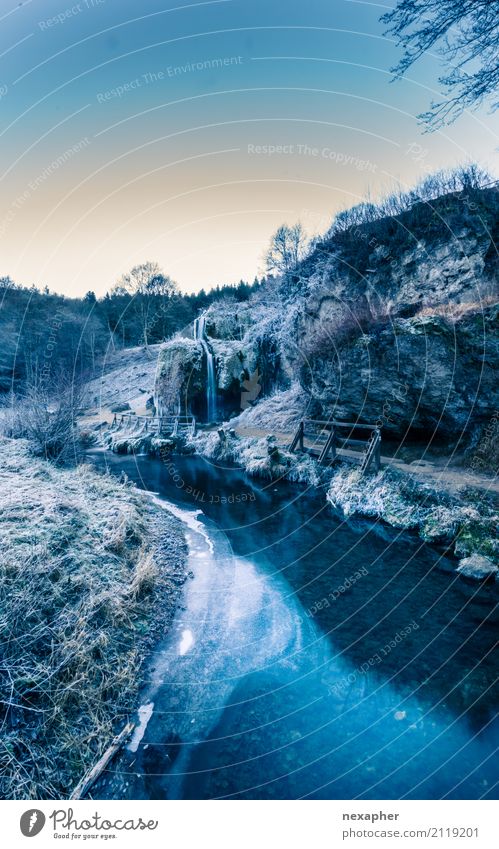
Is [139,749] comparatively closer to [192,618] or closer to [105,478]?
[192,618]

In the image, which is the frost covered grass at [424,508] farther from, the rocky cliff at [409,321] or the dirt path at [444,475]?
the rocky cliff at [409,321]

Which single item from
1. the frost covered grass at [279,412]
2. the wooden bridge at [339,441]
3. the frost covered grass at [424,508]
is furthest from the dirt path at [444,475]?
the frost covered grass at [279,412]

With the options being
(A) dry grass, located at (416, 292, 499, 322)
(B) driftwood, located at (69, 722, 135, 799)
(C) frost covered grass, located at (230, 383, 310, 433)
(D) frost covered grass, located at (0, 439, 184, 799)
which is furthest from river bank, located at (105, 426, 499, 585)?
(B) driftwood, located at (69, 722, 135, 799)

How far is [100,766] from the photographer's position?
11.9ft

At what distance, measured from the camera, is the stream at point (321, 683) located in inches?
151

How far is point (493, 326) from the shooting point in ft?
35.4

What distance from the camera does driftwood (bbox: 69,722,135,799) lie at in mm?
3363

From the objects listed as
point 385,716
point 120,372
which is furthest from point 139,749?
point 120,372

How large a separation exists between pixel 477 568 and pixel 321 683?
469 centimetres

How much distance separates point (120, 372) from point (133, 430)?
2459cm

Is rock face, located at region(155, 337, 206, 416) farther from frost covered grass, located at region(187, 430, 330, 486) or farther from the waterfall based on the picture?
frost covered grass, located at region(187, 430, 330, 486)

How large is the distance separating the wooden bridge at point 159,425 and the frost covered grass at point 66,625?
669 inches

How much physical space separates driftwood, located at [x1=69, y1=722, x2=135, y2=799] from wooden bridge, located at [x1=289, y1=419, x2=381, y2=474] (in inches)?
400

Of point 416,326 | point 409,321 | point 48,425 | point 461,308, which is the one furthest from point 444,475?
point 48,425
